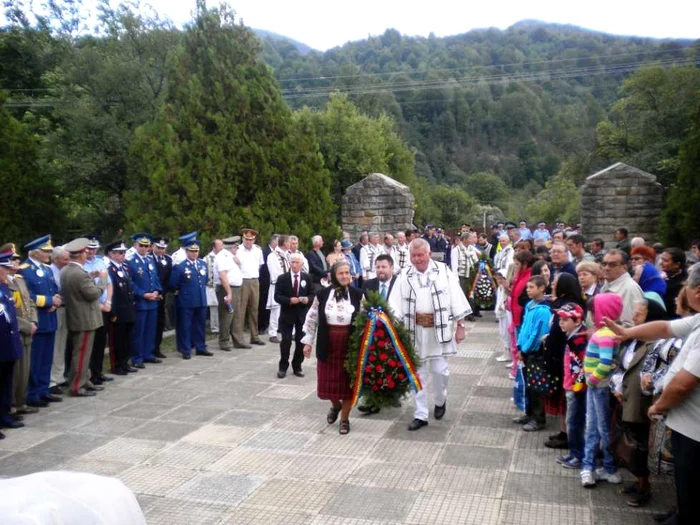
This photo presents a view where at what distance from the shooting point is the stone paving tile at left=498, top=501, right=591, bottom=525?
4.80 meters

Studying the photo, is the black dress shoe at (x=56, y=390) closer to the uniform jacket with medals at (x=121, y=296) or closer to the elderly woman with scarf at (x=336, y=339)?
the uniform jacket with medals at (x=121, y=296)

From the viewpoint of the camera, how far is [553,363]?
6117mm

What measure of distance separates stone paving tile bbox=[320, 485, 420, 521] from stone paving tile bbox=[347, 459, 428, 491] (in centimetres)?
11

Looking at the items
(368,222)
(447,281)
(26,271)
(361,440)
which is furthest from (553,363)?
(368,222)

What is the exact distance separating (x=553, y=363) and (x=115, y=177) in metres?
13.9

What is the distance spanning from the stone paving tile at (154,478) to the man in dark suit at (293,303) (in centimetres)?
345

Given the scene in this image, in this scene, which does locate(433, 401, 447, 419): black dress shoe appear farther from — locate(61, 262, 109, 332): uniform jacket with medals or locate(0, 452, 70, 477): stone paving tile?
→ locate(61, 262, 109, 332): uniform jacket with medals

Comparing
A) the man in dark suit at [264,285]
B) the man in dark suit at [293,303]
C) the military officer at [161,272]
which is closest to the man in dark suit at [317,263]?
the man in dark suit at [264,285]

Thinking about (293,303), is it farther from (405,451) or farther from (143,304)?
(405,451)

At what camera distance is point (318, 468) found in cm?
594

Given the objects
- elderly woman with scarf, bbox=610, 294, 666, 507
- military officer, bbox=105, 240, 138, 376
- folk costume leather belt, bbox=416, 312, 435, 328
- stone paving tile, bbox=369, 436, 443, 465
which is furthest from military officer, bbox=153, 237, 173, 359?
elderly woman with scarf, bbox=610, 294, 666, 507

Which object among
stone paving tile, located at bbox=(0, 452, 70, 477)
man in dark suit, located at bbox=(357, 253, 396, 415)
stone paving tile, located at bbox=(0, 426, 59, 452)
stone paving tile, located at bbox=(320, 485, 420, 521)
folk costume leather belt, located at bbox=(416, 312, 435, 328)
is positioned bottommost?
stone paving tile, located at bbox=(0, 426, 59, 452)

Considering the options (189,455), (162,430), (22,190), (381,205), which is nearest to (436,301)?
(189,455)

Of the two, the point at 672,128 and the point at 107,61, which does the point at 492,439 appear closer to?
the point at 107,61
